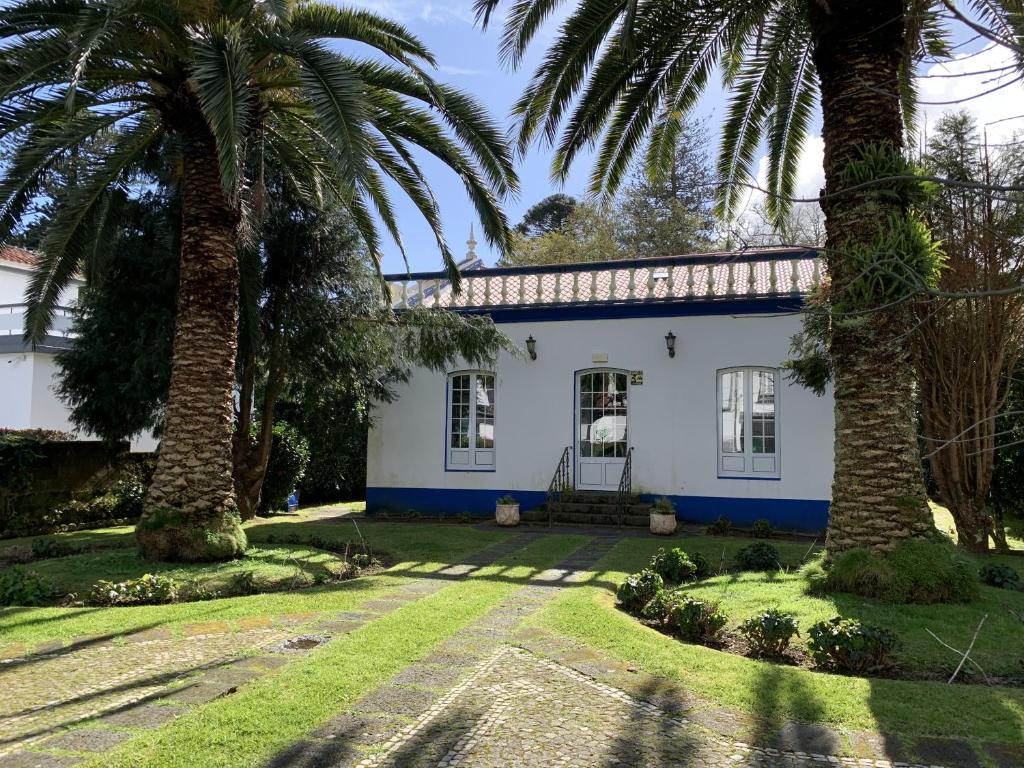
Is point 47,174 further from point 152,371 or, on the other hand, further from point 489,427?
point 489,427

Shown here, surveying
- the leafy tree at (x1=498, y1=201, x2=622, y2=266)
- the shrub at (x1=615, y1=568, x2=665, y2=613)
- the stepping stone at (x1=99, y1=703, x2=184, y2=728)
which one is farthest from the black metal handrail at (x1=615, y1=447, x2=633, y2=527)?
the leafy tree at (x1=498, y1=201, x2=622, y2=266)

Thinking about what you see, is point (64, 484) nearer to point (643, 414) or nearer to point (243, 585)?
point (243, 585)

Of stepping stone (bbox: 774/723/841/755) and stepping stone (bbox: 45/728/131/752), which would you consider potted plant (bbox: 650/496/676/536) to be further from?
stepping stone (bbox: 45/728/131/752)

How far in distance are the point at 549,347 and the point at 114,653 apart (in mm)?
10701

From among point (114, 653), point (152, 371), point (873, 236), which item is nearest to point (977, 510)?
point (873, 236)

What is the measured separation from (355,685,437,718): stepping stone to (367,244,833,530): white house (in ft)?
31.8

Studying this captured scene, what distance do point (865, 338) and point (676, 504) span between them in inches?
288

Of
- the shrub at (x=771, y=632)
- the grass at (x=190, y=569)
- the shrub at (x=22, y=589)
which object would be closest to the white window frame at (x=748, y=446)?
the grass at (x=190, y=569)

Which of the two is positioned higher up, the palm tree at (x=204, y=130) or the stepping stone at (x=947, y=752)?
the palm tree at (x=204, y=130)

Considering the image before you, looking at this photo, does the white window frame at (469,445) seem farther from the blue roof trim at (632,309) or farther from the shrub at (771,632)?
the shrub at (771,632)

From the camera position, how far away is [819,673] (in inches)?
200

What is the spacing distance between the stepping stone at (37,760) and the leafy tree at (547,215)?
3685 cm

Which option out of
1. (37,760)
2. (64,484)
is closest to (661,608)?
(37,760)

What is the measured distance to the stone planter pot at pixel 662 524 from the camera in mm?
12391
